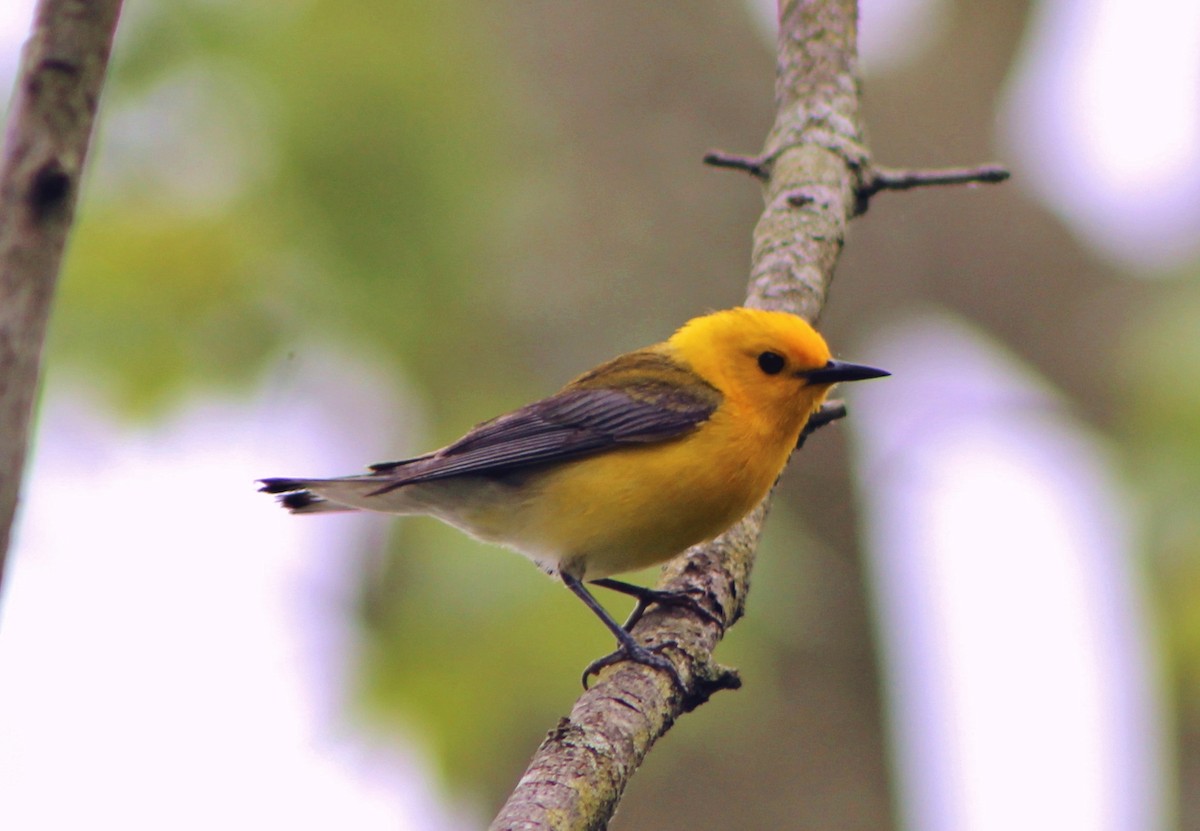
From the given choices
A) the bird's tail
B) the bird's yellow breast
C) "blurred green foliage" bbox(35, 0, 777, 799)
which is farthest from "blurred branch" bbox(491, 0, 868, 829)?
the bird's tail

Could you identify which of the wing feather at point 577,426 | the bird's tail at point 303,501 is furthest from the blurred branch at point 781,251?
the bird's tail at point 303,501

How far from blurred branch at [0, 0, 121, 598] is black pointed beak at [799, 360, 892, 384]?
362cm

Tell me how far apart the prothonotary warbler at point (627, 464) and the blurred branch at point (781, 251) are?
0.15m

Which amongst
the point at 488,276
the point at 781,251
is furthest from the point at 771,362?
the point at 488,276

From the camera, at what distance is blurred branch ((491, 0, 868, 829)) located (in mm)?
3514

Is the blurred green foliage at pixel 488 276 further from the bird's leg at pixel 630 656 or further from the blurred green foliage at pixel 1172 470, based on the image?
the bird's leg at pixel 630 656

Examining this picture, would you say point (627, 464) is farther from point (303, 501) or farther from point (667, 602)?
point (303, 501)

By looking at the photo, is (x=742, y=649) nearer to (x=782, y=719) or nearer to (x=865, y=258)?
(x=782, y=719)

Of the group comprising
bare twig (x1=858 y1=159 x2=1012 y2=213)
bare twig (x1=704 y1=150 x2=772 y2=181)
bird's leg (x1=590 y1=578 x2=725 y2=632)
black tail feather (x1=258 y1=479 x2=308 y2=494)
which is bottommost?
bird's leg (x1=590 y1=578 x2=725 y2=632)

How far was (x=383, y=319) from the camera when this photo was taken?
699 cm

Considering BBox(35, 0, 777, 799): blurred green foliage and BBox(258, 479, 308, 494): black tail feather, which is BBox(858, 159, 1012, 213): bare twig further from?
BBox(258, 479, 308, 494): black tail feather

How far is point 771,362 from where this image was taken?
504 cm

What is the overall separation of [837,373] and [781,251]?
0.52 meters

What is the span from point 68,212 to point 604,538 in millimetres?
3214
